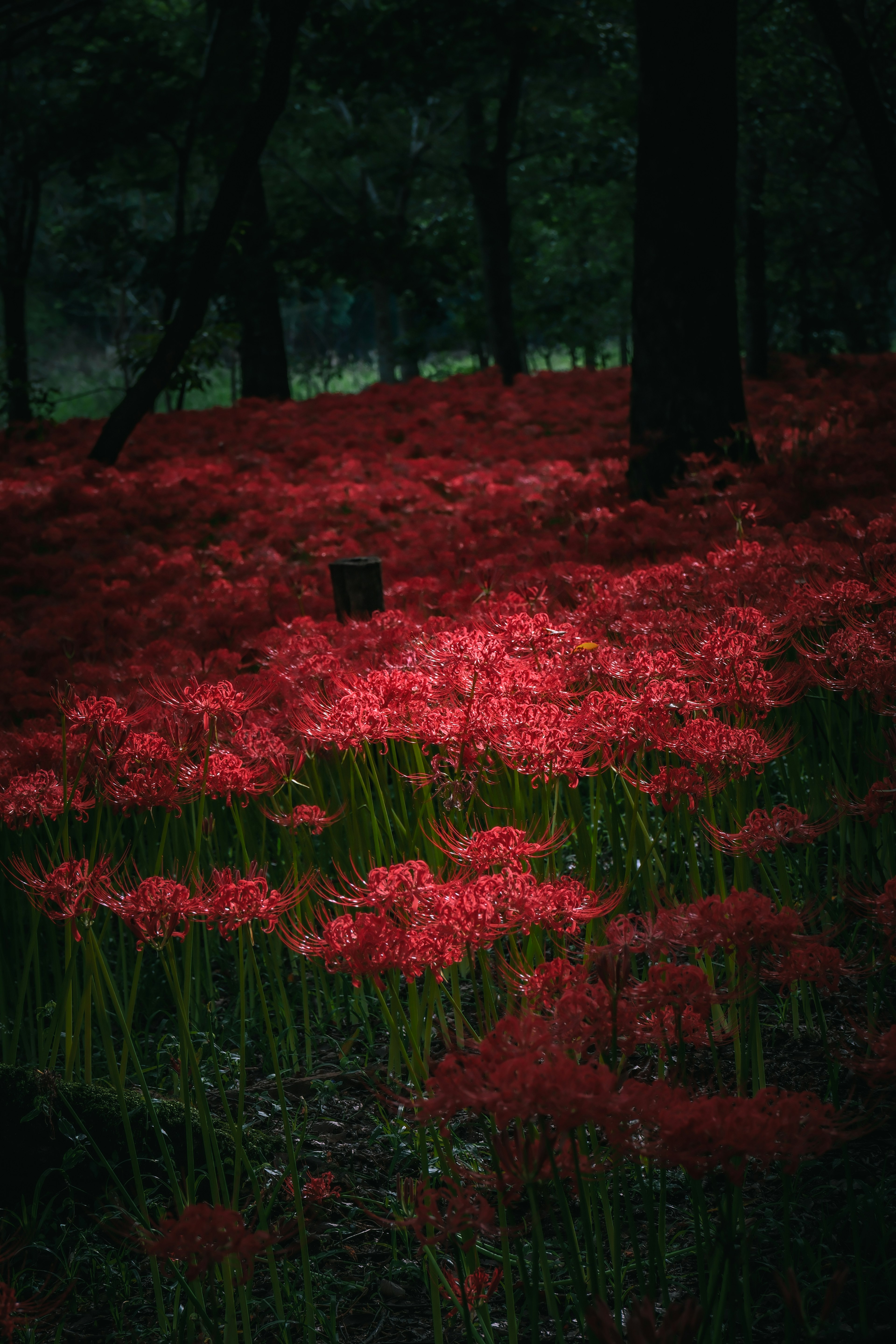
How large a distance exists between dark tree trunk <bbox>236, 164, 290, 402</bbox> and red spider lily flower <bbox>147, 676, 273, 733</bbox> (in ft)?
38.9

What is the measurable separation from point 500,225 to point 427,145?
8.26 meters

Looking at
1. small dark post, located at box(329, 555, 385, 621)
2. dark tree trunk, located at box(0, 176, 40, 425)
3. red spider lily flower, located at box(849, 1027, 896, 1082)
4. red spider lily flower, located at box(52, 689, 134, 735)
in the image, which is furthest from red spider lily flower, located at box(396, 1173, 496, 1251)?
dark tree trunk, located at box(0, 176, 40, 425)

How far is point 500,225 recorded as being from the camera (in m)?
14.3

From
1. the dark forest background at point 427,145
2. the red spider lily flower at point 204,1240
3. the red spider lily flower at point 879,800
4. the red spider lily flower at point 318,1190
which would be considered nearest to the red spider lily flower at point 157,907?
the red spider lily flower at point 204,1240

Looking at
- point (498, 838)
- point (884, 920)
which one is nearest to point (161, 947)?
point (498, 838)

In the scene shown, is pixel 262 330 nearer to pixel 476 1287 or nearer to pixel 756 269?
pixel 756 269

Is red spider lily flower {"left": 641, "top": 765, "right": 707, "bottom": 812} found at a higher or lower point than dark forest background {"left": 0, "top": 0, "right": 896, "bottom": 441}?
lower

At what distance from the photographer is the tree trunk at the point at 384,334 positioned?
22312 millimetres

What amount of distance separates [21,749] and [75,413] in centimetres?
3613

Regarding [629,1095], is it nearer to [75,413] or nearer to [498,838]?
[498,838]

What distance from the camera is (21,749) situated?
3.04 m

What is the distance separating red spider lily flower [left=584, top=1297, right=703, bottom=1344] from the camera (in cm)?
113

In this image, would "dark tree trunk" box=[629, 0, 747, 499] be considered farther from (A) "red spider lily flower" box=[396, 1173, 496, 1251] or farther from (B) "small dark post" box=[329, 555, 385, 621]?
(A) "red spider lily flower" box=[396, 1173, 496, 1251]

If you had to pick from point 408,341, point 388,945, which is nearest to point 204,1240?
point 388,945
